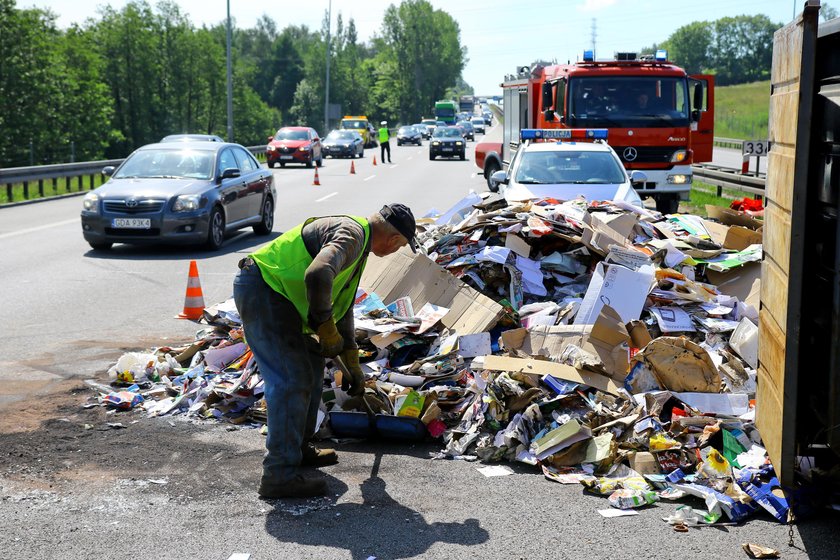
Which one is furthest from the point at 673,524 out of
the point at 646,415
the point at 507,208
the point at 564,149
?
the point at 564,149

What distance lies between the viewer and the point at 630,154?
17.1 metres

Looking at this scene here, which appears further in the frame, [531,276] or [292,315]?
[531,276]

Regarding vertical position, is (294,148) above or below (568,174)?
above

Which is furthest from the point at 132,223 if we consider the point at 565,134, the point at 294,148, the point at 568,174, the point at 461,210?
the point at 294,148

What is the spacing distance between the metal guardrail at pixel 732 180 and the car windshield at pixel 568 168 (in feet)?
16.4

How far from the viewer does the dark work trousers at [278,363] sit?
4949 millimetres

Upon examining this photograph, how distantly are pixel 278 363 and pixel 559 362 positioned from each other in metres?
2.41

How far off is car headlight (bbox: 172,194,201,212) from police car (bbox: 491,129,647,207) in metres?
4.70

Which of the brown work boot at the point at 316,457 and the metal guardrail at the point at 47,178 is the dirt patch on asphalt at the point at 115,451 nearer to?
the brown work boot at the point at 316,457

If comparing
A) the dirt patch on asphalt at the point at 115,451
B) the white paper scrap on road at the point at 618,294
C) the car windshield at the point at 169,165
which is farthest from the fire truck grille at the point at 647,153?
the dirt patch on asphalt at the point at 115,451

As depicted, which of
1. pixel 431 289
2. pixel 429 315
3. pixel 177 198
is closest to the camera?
pixel 429 315

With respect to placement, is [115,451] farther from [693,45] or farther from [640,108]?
[693,45]

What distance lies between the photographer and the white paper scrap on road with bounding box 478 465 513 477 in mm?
5453

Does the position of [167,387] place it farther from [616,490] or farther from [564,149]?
[564,149]
